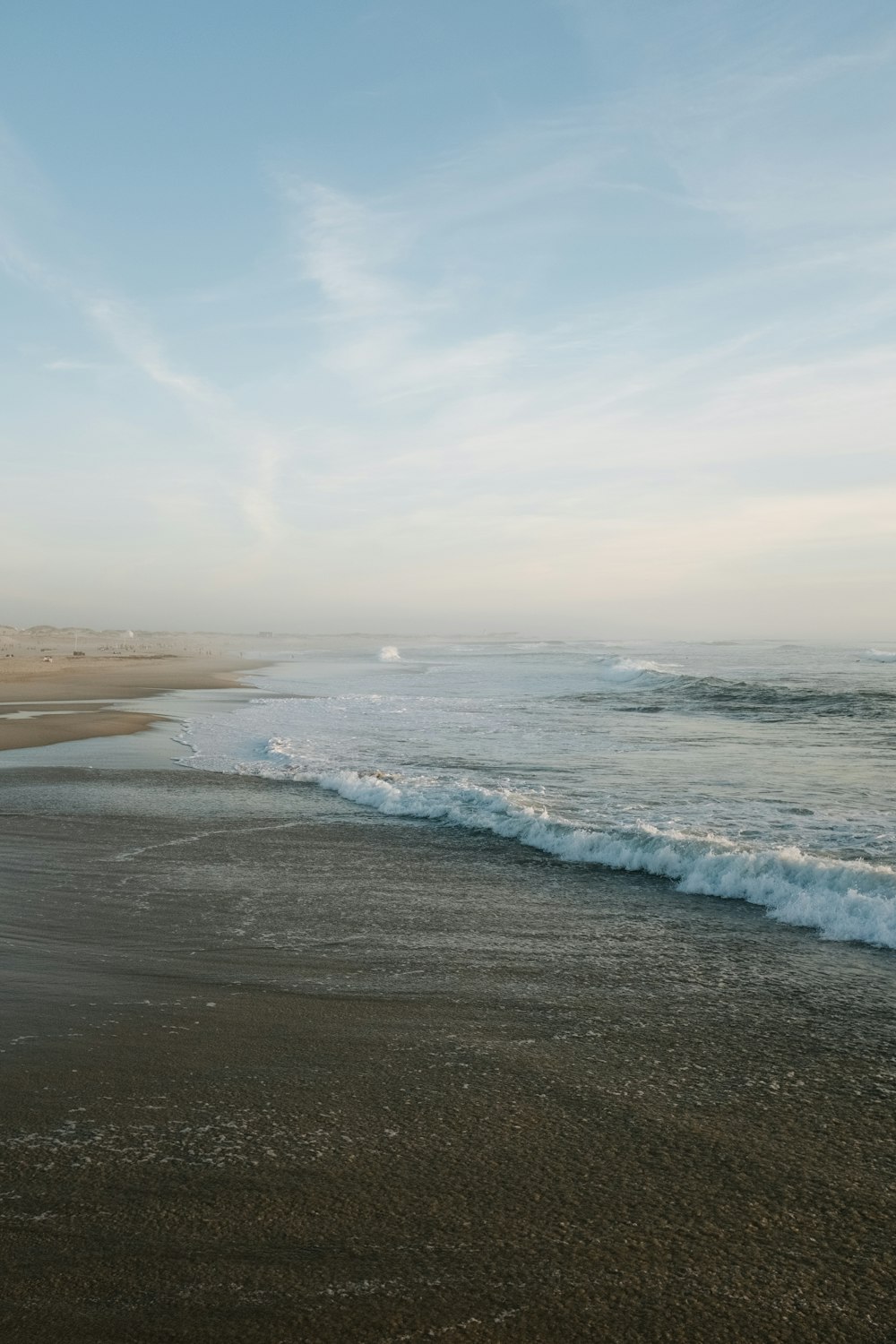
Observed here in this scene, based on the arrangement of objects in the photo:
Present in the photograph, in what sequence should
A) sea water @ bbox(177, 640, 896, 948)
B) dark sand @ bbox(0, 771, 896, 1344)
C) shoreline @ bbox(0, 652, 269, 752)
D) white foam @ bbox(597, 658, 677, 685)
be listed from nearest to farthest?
dark sand @ bbox(0, 771, 896, 1344) < sea water @ bbox(177, 640, 896, 948) < shoreline @ bbox(0, 652, 269, 752) < white foam @ bbox(597, 658, 677, 685)

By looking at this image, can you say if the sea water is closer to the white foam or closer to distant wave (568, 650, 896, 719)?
distant wave (568, 650, 896, 719)

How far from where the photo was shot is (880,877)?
7633 mm

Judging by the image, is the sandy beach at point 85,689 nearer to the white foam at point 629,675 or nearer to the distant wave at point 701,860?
the distant wave at point 701,860

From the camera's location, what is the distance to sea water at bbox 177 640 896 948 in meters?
8.23

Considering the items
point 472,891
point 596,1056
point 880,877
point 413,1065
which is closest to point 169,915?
point 472,891

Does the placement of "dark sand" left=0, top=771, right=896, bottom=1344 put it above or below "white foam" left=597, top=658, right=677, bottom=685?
below

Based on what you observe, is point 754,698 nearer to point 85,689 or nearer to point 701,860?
point 701,860

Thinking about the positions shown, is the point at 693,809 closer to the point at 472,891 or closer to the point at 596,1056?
the point at 472,891

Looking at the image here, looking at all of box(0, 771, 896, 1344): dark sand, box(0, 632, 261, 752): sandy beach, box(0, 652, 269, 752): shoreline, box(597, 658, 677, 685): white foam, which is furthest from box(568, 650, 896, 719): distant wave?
box(0, 771, 896, 1344): dark sand

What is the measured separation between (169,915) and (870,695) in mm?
27283

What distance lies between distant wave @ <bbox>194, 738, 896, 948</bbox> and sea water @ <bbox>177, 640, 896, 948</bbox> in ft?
0.06

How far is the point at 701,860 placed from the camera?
848cm

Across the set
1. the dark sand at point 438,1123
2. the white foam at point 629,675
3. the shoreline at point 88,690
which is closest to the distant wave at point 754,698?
the white foam at point 629,675

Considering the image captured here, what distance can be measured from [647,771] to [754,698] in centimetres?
1662
